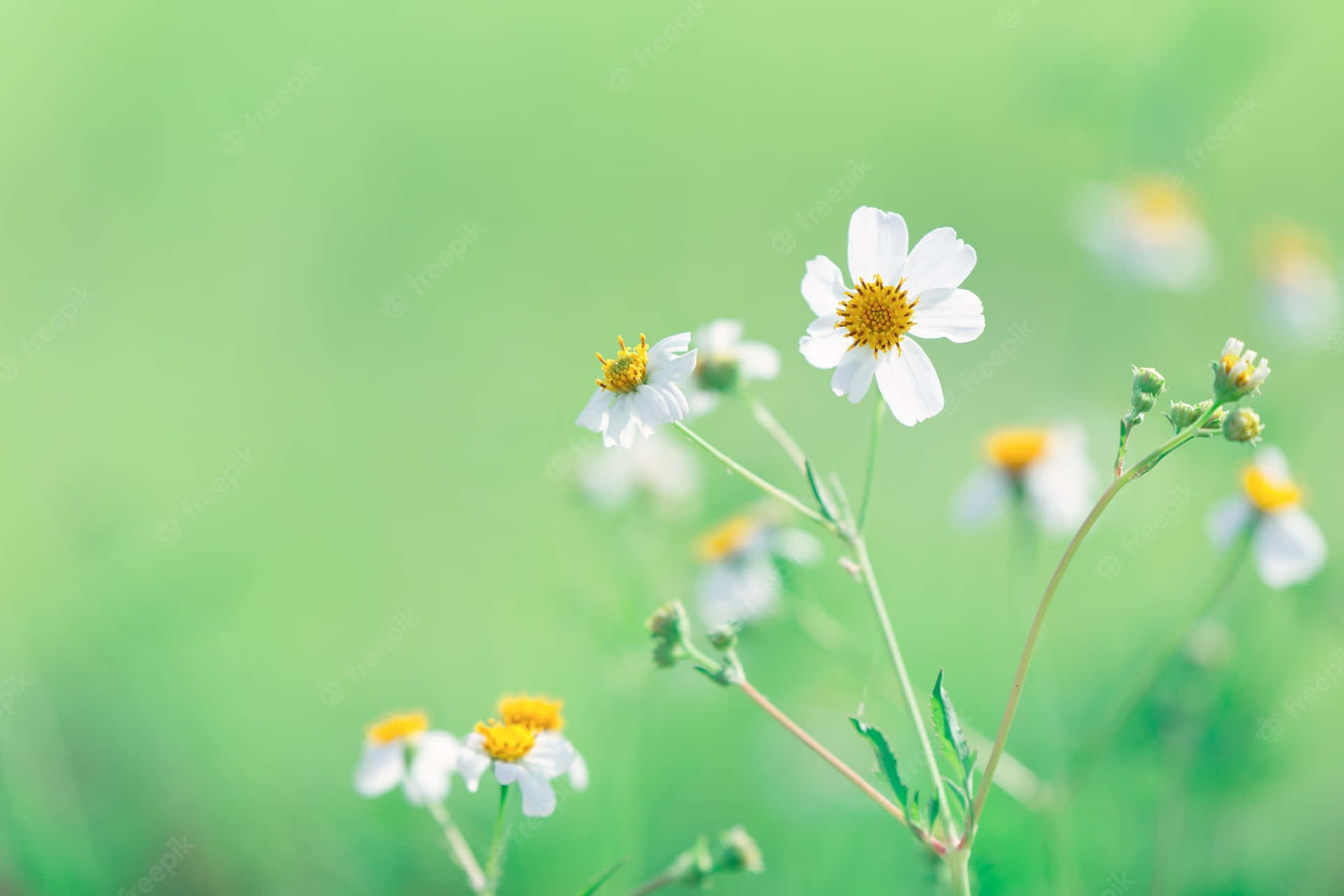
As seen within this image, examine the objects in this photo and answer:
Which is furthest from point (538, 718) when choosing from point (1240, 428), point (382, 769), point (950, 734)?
point (1240, 428)

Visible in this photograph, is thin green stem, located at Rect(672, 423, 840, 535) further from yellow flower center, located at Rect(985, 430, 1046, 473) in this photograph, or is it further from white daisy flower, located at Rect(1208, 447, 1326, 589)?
yellow flower center, located at Rect(985, 430, 1046, 473)

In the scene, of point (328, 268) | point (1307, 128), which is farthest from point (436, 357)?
point (1307, 128)

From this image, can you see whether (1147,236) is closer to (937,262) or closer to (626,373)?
(937,262)

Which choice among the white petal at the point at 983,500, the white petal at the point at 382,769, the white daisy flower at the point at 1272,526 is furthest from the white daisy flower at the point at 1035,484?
the white petal at the point at 382,769

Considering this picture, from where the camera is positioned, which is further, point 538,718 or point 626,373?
point 538,718

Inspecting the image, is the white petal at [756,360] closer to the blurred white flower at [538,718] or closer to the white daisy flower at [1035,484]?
the blurred white flower at [538,718]
